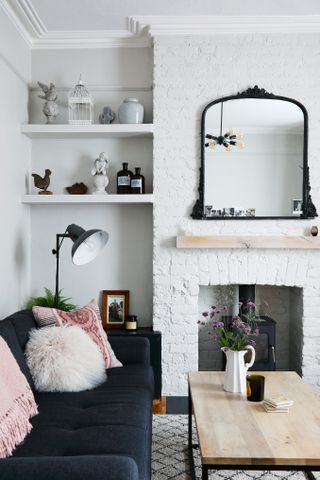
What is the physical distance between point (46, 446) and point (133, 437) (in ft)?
1.10

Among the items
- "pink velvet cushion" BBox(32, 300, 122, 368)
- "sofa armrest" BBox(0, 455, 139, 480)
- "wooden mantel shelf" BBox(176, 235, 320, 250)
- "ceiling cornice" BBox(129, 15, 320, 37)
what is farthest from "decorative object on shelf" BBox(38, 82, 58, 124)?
"sofa armrest" BBox(0, 455, 139, 480)

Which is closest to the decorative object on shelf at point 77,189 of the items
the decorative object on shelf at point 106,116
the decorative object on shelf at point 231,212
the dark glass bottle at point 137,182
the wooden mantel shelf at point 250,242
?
the dark glass bottle at point 137,182

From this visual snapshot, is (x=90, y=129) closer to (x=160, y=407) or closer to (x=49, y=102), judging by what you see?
(x=49, y=102)

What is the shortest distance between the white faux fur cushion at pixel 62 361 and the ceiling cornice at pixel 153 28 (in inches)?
89.7

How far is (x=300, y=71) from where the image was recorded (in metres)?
3.82

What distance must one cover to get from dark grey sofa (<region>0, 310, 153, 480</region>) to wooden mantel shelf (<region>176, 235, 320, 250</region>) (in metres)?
1.08

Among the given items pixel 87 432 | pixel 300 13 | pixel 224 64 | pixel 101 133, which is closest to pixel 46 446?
pixel 87 432

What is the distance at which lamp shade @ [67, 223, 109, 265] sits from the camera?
3.12 m

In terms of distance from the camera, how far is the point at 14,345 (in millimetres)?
2453

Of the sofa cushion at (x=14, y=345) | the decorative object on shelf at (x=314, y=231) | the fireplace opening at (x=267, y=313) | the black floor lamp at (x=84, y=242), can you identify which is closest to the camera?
the sofa cushion at (x=14, y=345)

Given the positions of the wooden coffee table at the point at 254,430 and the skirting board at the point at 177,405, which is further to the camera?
the skirting board at the point at 177,405

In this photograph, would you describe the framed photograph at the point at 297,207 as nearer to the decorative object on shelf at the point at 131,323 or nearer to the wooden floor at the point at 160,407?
the decorative object on shelf at the point at 131,323

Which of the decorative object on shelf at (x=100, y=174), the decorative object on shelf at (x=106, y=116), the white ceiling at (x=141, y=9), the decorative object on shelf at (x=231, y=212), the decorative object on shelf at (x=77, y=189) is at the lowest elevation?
the decorative object on shelf at (x=231, y=212)

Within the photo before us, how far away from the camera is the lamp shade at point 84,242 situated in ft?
10.3
